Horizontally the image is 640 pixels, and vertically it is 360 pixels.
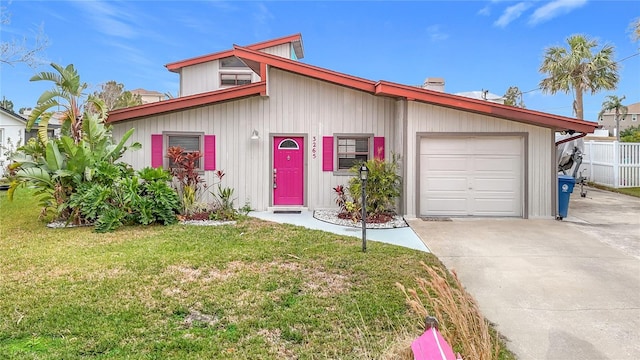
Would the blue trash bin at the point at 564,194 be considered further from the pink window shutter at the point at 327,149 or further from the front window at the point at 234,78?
the front window at the point at 234,78

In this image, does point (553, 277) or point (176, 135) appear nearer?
point (553, 277)

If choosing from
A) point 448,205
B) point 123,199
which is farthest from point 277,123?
point 448,205

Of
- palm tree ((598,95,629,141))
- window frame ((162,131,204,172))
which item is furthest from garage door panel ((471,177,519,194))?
palm tree ((598,95,629,141))

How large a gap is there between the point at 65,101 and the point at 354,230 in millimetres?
7250

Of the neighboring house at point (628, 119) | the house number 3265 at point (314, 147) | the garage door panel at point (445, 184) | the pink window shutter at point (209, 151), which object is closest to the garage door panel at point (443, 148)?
the garage door panel at point (445, 184)

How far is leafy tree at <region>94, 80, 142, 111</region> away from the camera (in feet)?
90.7

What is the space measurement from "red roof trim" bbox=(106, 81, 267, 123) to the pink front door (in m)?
1.39

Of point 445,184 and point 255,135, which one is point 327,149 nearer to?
point 255,135

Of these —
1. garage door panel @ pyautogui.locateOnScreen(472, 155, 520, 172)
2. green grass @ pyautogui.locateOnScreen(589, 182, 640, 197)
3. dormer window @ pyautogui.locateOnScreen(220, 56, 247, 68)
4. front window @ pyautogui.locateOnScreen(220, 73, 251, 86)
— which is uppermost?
dormer window @ pyautogui.locateOnScreen(220, 56, 247, 68)

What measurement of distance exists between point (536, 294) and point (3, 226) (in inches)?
387

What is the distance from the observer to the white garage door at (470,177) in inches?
369

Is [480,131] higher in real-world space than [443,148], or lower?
higher

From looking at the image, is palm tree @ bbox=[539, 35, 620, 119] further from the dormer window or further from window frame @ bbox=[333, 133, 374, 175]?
the dormer window

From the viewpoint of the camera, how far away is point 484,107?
28.5ft
